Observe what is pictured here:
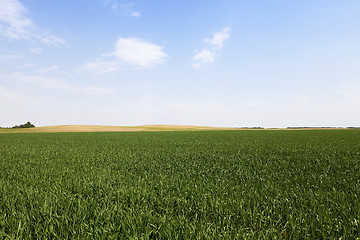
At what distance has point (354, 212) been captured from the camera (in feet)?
11.6

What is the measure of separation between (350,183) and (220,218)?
3999mm

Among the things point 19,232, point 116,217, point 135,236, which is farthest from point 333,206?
point 19,232

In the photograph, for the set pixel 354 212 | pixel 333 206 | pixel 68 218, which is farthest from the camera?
pixel 333 206

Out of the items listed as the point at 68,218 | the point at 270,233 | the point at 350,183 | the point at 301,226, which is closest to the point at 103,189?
the point at 68,218

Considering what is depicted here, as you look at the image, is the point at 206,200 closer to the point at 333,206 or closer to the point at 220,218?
the point at 220,218

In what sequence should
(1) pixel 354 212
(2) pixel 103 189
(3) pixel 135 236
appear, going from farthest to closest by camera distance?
(2) pixel 103 189 < (1) pixel 354 212 < (3) pixel 135 236

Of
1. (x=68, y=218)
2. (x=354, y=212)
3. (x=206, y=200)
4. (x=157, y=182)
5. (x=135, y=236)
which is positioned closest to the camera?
(x=135, y=236)

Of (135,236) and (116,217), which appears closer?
(135,236)

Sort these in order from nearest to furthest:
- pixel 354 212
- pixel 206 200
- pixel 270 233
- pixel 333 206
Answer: pixel 270 233 → pixel 354 212 → pixel 333 206 → pixel 206 200

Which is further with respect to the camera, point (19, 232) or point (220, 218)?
point (220, 218)

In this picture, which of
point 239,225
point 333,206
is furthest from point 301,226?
point 333,206

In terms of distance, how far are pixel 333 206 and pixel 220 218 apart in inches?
78.7

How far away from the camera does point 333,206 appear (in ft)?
12.4

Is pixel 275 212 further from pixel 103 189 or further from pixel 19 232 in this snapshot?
pixel 19 232
